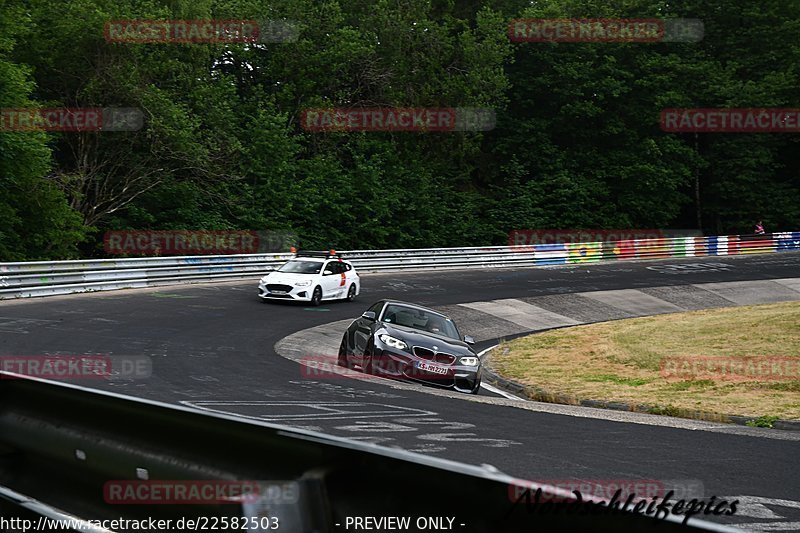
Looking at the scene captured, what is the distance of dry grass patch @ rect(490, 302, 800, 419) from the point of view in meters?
14.9

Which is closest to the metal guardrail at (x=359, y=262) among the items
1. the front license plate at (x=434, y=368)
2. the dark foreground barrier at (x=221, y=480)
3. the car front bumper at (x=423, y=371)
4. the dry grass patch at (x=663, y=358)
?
the dry grass patch at (x=663, y=358)

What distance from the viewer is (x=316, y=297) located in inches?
1137

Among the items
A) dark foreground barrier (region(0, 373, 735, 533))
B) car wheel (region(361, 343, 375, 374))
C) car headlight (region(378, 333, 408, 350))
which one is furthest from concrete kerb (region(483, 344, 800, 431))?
dark foreground barrier (region(0, 373, 735, 533))

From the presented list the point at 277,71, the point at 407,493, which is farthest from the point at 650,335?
the point at 277,71

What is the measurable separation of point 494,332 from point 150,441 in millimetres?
25495

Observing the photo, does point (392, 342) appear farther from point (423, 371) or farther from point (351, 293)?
point (351, 293)

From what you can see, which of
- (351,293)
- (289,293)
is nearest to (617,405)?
(289,293)

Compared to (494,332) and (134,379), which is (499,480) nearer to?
(134,379)

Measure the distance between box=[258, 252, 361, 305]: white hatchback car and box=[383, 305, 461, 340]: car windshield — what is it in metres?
12.1

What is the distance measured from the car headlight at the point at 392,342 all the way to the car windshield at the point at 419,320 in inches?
23.2

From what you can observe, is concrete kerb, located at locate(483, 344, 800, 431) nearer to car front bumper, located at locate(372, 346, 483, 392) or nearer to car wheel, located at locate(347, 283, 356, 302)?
car front bumper, located at locate(372, 346, 483, 392)

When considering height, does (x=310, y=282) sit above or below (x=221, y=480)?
below

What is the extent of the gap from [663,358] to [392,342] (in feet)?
→ 25.9

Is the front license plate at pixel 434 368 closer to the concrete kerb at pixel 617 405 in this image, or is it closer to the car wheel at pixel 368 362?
the car wheel at pixel 368 362
